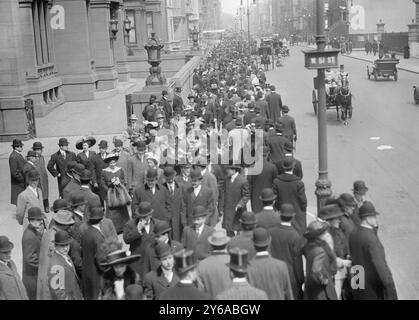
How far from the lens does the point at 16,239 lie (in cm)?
1225

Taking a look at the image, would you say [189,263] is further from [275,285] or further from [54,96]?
[54,96]

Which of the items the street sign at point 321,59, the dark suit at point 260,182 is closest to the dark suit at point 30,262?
the dark suit at point 260,182

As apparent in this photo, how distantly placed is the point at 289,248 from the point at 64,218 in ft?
8.93

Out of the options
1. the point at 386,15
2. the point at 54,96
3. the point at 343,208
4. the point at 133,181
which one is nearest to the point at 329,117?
the point at 54,96

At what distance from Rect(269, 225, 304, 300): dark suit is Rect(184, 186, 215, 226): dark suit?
7.36ft

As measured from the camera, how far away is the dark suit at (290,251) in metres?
7.26

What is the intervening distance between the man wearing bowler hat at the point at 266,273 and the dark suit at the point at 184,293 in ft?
2.38

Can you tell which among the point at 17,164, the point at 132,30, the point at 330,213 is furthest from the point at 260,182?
the point at 132,30

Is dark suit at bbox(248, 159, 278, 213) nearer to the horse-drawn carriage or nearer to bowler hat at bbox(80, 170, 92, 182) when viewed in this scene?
bowler hat at bbox(80, 170, 92, 182)

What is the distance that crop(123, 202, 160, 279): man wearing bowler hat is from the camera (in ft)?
26.5

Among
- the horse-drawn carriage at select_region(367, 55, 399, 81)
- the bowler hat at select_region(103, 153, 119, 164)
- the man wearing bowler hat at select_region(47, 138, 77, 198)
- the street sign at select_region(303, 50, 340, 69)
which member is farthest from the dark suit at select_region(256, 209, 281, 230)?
the horse-drawn carriage at select_region(367, 55, 399, 81)

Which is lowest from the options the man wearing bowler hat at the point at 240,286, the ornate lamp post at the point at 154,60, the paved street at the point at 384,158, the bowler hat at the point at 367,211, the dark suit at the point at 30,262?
the paved street at the point at 384,158

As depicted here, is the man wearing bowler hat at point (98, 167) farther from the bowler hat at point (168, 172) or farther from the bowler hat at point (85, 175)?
the bowler hat at point (168, 172)

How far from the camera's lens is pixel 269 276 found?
627cm
